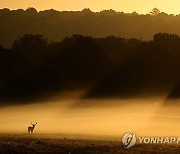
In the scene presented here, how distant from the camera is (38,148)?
1598 inches

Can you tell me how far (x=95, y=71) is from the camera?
149m

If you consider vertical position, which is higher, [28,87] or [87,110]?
[28,87]

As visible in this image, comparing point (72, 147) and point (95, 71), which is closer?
point (72, 147)

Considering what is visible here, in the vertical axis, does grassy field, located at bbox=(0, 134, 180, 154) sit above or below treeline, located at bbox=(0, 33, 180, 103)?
below

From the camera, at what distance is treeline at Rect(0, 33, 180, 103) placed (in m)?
134

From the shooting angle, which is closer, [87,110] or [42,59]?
[87,110]

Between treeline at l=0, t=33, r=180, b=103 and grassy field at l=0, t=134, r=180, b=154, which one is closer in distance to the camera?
grassy field at l=0, t=134, r=180, b=154

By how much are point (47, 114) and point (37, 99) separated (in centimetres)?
3587

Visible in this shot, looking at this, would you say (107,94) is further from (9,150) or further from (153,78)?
(9,150)

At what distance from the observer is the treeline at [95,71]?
439 ft

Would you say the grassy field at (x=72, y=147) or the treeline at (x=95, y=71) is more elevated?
the treeline at (x=95, y=71)

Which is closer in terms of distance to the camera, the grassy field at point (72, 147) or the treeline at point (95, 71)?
the grassy field at point (72, 147)

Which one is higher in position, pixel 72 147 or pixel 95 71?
pixel 95 71

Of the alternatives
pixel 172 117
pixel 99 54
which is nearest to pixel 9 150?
pixel 172 117
